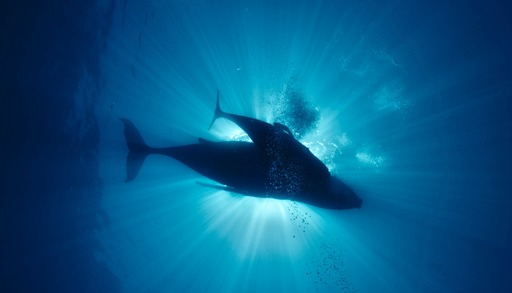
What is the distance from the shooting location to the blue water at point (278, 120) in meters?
9.10

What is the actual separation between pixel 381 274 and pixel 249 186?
2128 centimetres

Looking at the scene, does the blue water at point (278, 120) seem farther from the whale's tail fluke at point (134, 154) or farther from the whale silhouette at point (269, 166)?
the whale silhouette at point (269, 166)

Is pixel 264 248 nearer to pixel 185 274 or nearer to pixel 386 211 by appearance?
pixel 386 211

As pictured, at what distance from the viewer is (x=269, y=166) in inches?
172

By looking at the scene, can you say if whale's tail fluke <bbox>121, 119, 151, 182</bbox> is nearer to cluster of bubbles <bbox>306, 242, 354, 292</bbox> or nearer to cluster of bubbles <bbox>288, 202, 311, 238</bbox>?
cluster of bubbles <bbox>288, 202, 311, 238</bbox>

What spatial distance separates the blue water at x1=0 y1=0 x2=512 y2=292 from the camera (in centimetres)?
910

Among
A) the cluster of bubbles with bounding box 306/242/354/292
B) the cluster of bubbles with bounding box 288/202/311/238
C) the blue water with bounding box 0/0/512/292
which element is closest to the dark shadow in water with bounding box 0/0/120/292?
the blue water with bounding box 0/0/512/292

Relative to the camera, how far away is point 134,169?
6129 millimetres

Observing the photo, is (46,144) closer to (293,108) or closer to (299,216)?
(299,216)

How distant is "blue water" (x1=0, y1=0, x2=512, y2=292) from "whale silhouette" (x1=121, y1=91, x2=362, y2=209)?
16.7 ft

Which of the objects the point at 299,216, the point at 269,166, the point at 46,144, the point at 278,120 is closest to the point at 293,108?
the point at 278,120

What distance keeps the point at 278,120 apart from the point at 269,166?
5.26 metres

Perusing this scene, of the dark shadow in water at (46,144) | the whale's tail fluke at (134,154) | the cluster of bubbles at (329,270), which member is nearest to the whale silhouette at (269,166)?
the whale's tail fluke at (134,154)

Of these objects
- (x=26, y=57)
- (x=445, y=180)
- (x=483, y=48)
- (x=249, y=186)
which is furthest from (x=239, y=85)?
(x=26, y=57)
